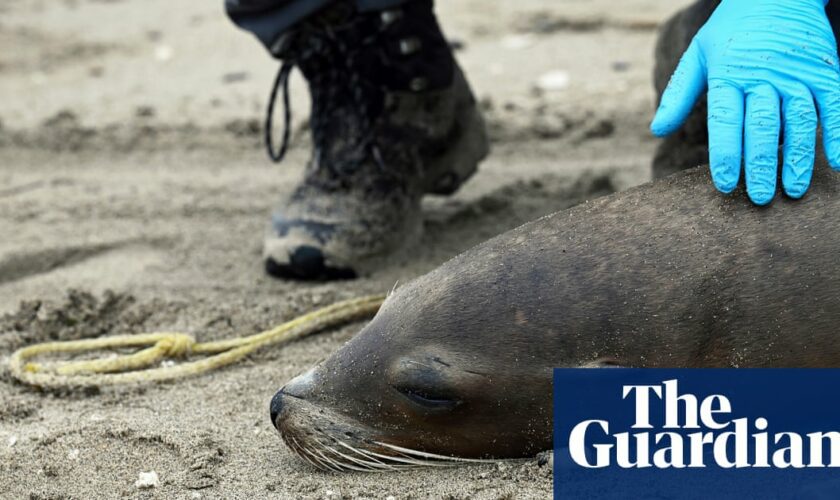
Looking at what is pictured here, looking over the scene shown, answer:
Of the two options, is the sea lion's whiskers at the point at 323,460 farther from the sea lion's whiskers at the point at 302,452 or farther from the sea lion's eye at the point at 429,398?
the sea lion's eye at the point at 429,398

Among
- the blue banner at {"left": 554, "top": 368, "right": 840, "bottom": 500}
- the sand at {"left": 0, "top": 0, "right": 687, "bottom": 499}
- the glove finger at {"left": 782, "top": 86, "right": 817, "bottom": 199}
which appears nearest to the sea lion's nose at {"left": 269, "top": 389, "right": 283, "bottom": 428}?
the sand at {"left": 0, "top": 0, "right": 687, "bottom": 499}

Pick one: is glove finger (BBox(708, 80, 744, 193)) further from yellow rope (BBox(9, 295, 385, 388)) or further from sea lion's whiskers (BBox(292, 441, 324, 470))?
yellow rope (BBox(9, 295, 385, 388))

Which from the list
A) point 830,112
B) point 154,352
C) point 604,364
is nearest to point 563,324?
point 604,364

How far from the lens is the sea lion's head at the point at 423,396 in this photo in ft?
7.91

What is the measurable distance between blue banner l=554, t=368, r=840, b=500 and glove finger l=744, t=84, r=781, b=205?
0.39m

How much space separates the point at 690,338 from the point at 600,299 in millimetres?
195

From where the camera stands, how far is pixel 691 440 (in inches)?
95.7

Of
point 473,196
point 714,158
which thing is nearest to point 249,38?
point 473,196

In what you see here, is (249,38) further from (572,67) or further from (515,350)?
(515,350)

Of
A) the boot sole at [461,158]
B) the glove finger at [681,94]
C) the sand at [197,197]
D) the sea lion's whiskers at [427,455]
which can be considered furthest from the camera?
Answer: the boot sole at [461,158]

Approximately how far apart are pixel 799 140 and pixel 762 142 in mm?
81

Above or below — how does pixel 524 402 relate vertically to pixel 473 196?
above

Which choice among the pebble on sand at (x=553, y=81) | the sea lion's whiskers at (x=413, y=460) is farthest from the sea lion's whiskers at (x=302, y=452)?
the pebble on sand at (x=553, y=81)

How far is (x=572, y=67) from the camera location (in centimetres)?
611
